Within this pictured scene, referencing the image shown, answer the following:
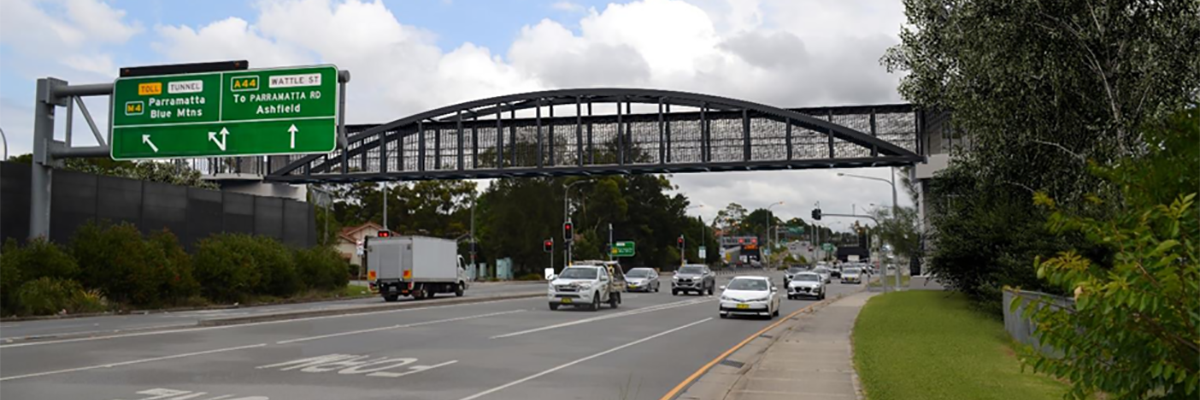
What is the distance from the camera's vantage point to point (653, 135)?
184 ft

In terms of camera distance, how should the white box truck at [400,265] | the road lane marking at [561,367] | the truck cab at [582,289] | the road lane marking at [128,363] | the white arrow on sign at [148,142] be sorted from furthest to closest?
the white box truck at [400,265]
the truck cab at [582,289]
the white arrow on sign at [148,142]
the road lane marking at [128,363]
the road lane marking at [561,367]

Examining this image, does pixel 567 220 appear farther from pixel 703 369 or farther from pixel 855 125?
pixel 703 369

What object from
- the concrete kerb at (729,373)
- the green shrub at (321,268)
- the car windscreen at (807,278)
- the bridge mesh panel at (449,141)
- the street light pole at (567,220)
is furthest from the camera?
the street light pole at (567,220)

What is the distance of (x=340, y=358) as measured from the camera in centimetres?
1625

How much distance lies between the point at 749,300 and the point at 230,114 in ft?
54.3

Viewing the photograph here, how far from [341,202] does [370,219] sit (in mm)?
5871

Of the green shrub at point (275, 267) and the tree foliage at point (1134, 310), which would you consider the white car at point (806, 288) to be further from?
the tree foliage at point (1134, 310)

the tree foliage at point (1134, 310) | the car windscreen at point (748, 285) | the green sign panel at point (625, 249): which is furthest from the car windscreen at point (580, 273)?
the green sign panel at point (625, 249)

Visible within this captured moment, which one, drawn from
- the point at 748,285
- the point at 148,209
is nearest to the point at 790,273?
the point at 748,285

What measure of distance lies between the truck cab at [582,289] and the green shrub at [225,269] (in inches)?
485

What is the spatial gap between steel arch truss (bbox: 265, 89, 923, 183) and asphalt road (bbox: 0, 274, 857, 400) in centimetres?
2595

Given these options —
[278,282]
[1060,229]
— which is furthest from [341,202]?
[1060,229]

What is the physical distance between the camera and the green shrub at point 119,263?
102 ft

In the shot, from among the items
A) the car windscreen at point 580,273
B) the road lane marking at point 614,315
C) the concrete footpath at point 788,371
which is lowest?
the concrete footpath at point 788,371
